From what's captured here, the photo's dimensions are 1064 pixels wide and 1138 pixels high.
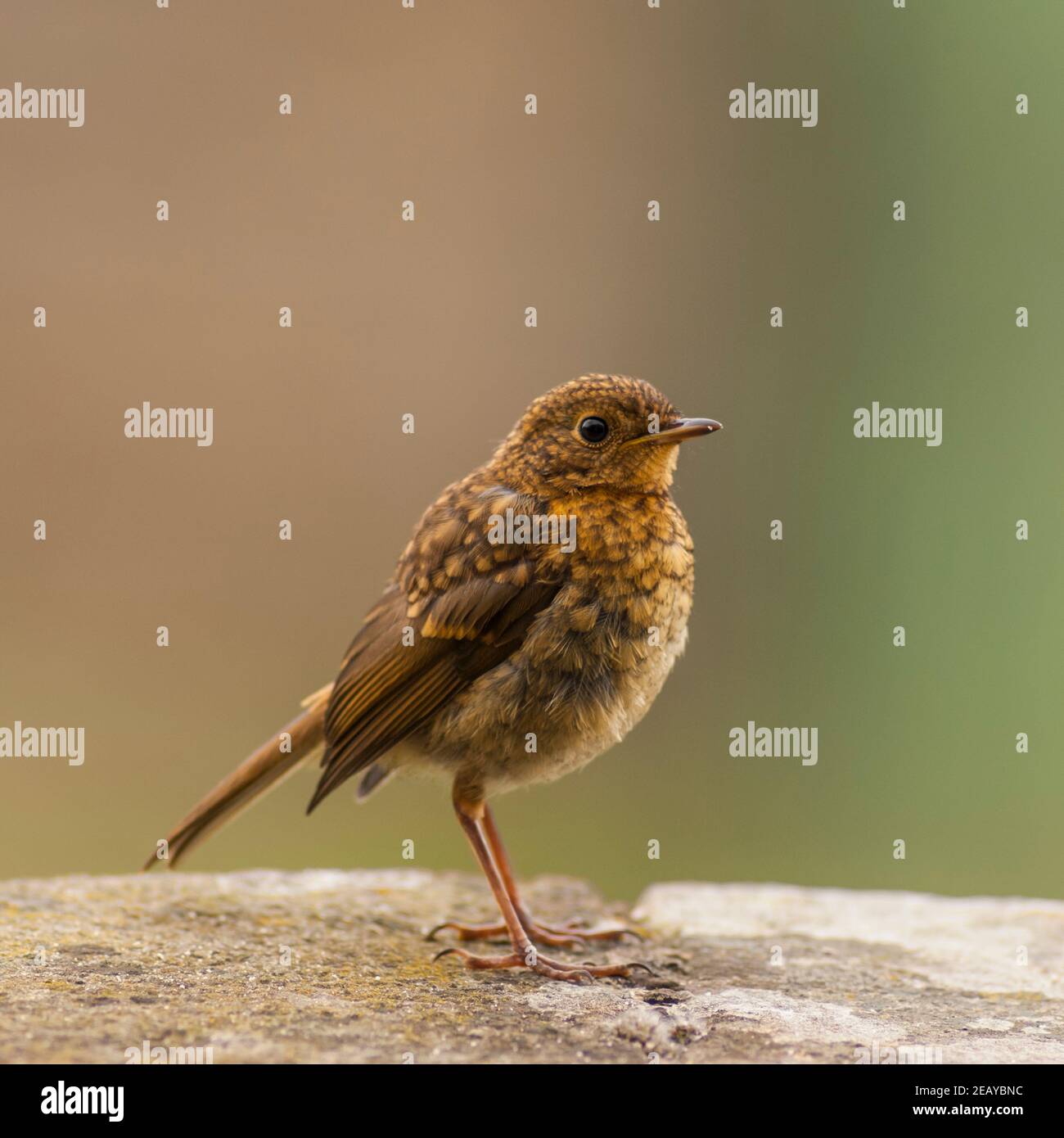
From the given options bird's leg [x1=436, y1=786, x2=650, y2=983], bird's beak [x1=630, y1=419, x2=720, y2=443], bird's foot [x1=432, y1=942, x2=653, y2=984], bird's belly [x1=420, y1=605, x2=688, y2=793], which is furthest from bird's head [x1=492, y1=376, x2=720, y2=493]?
bird's foot [x1=432, y1=942, x2=653, y2=984]

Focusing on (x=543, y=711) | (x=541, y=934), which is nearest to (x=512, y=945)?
(x=541, y=934)

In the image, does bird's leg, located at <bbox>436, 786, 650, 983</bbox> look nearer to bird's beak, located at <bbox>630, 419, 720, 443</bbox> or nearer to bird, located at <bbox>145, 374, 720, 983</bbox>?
bird, located at <bbox>145, 374, 720, 983</bbox>

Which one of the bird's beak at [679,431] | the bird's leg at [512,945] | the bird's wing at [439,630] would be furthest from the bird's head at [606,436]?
the bird's leg at [512,945]

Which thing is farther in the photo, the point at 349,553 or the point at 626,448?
the point at 349,553

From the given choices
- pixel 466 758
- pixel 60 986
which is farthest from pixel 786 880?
pixel 60 986

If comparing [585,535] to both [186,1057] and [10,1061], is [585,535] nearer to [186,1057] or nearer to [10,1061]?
[186,1057]

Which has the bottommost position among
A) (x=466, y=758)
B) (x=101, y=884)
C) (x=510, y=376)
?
(x=101, y=884)

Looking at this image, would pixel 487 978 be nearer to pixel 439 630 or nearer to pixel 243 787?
pixel 439 630
